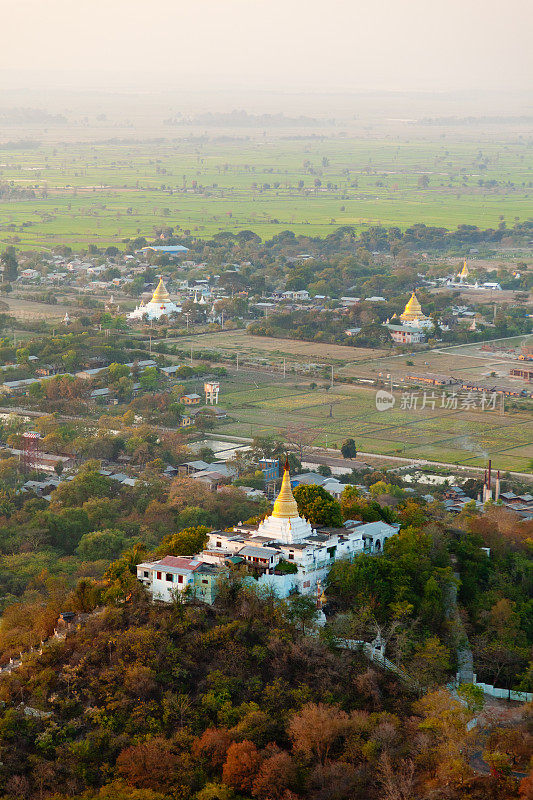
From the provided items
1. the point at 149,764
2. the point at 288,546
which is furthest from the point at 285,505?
the point at 149,764

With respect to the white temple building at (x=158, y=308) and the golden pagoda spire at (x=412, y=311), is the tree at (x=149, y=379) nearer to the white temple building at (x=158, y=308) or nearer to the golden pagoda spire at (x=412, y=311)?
the white temple building at (x=158, y=308)

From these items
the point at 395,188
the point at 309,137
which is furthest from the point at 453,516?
the point at 309,137

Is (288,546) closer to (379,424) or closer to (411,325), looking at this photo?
(379,424)

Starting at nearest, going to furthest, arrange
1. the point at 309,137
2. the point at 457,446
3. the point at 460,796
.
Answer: the point at 460,796 < the point at 457,446 < the point at 309,137

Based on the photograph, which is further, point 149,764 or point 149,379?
point 149,379

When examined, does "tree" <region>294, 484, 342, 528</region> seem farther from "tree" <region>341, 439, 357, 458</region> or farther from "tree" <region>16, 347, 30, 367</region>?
"tree" <region>16, 347, 30, 367</region>

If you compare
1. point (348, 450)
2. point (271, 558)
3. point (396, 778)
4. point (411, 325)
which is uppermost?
point (271, 558)

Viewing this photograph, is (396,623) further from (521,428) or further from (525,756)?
(521,428)

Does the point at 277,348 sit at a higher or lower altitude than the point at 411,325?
lower
